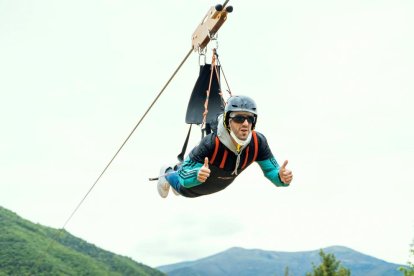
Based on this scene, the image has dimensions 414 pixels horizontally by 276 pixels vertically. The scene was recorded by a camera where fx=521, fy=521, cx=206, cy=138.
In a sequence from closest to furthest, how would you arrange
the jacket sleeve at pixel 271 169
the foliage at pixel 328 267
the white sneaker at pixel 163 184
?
the jacket sleeve at pixel 271 169 → the white sneaker at pixel 163 184 → the foliage at pixel 328 267

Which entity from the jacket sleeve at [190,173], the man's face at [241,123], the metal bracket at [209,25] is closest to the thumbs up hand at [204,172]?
the jacket sleeve at [190,173]

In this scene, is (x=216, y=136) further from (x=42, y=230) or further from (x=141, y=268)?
(x=141, y=268)

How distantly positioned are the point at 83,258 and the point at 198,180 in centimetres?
7908

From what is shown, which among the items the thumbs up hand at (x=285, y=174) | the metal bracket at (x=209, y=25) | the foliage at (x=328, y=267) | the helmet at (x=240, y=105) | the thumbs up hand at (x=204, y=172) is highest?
the foliage at (x=328, y=267)

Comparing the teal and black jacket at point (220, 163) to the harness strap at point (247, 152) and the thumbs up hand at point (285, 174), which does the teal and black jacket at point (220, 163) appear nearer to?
the harness strap at point (247, 152)

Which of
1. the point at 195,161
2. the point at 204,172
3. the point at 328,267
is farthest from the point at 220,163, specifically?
the point at 328,267

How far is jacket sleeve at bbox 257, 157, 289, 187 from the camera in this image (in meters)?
5.20

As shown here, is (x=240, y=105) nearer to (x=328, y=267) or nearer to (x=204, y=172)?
(x=204, y=172)

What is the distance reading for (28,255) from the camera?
221 feet

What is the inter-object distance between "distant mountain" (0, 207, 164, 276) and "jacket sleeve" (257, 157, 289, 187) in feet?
207

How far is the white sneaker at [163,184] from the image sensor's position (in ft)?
19.7

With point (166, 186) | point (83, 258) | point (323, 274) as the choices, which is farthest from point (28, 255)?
point (166, 186)

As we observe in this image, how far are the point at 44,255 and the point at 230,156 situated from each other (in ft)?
231

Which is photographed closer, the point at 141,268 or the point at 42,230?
the point at 42,230
